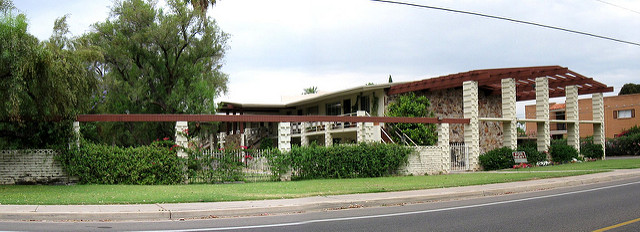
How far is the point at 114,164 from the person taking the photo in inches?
763

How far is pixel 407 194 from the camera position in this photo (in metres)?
14.9

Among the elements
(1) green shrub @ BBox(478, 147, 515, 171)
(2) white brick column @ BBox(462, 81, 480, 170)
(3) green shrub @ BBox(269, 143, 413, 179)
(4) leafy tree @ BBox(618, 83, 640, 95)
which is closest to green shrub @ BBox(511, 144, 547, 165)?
(1) green shrub @ BBox(478, 147, 515, 171)

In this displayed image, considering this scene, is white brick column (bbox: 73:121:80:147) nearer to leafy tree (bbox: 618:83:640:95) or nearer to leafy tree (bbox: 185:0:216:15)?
leafy tree (bbox: 185:0:216:15)

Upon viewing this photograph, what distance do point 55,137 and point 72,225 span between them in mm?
10865

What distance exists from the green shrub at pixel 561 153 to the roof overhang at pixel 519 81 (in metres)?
4.29

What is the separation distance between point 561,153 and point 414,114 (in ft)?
30.2

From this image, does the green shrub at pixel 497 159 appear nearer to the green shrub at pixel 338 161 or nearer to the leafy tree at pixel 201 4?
the green shrub at pixel 338 161

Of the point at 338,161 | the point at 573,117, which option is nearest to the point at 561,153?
the point at 573,117

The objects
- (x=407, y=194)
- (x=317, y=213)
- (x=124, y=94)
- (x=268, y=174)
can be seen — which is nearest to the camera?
(x=317, y=213)

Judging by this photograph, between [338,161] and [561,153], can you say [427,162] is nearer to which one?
[338,161]

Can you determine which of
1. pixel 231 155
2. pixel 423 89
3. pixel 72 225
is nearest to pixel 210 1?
pixel 423 89

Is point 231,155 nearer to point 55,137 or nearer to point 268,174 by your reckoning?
point 268,174

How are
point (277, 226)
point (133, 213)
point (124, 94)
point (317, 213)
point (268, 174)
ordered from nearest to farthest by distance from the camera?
point (277, 226) → point (133, 213) → point (317, 213) → point (268, 174) → point (124, 94)

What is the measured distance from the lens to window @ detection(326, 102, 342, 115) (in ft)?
131
